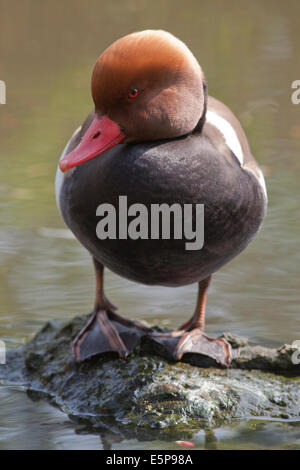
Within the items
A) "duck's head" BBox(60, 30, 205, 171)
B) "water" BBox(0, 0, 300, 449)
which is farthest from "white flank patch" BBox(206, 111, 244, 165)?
"water" BBox(0, 0, 300, 449)

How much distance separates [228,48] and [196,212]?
26.0ft

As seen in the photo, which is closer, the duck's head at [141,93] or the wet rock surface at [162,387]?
the duck's head at [141,93]

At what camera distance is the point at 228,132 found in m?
3.79

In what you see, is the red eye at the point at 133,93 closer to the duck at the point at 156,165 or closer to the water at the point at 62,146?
the duck at the point at 156,165

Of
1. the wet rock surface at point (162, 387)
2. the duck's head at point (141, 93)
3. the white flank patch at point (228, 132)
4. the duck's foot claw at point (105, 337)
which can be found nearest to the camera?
the duck's head at point (141, 93)

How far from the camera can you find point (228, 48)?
10906mm

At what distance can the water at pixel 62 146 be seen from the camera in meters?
3.79

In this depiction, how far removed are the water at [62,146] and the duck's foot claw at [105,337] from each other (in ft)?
1.04

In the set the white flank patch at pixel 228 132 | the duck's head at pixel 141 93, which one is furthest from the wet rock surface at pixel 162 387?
the duck's head at pixel 141 93

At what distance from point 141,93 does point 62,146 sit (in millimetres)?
4186

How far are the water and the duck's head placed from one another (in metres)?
1.17

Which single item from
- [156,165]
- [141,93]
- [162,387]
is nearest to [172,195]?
[156,165]

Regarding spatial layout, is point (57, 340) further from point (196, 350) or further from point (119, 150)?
point (119, 150)
